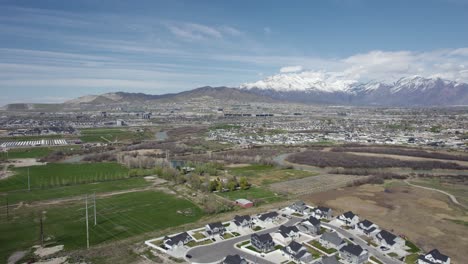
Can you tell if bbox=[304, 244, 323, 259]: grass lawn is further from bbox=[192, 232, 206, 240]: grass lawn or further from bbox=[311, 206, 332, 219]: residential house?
bbox=[192, 232, 206, 240]: grass lawn

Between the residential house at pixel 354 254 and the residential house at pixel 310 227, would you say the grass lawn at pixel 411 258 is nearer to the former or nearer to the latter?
the residential house at pixel 354 254

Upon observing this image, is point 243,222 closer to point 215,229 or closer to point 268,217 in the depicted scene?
point 268,217

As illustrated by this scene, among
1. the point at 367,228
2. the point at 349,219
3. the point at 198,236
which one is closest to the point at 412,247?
the point at 367,228

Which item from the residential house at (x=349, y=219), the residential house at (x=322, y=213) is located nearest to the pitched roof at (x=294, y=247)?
the residential house at (x=349, y=219)

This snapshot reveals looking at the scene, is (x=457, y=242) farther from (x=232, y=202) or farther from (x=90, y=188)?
(x=90, y=188)

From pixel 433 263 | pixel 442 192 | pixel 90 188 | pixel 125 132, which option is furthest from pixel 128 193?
pixel 125 132

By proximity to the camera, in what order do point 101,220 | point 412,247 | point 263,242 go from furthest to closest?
point 101,220
point 412,247
point 263,242
